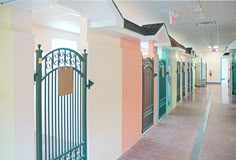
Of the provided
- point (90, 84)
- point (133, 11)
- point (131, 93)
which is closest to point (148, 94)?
point (131, 93)

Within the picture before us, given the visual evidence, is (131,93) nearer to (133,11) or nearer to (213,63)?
(133,11)

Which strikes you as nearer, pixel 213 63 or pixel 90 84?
pixel 90 84

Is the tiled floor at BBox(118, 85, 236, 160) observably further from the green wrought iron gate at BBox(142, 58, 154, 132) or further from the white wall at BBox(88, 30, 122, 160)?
the white wall at BBox(88, 30, 122, 160)

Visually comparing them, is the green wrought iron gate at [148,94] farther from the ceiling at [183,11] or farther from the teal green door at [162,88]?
the ceiling at [183,11]

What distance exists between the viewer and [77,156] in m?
3.23

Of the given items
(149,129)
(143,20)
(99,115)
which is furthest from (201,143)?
(143,20)

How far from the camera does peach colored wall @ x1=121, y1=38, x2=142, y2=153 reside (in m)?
4.43

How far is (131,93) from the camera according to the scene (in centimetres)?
477

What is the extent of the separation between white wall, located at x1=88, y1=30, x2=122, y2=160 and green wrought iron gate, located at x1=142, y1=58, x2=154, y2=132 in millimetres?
1588

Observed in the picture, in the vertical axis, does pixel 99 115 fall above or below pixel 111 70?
below

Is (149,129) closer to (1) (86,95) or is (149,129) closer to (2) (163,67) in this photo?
(2) (163,67)

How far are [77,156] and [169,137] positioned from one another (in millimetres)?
2704

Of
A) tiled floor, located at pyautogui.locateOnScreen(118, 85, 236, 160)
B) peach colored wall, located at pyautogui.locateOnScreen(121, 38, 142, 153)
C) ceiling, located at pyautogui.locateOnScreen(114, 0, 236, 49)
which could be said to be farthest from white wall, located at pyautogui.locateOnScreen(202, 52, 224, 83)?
peach colored wall, located at pyautogui.locateOnScreen(121, 38, 142, 153)

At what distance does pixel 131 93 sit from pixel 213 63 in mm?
19227
